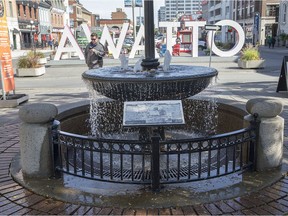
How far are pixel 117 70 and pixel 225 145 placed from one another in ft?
9.30

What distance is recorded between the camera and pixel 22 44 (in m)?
Answer: 55.6

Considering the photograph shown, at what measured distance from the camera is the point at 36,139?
167 inches

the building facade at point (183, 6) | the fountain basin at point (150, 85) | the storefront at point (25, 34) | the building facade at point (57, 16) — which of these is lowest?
the fountain basin at point (150, 85)

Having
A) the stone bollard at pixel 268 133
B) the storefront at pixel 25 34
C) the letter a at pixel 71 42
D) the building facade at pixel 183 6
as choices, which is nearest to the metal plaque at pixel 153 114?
the stone bollard at pixel 268 133

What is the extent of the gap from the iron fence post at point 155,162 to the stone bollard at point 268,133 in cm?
141

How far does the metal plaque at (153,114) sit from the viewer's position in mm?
4012

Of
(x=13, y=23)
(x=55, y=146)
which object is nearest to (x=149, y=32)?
(x=55, y=146)

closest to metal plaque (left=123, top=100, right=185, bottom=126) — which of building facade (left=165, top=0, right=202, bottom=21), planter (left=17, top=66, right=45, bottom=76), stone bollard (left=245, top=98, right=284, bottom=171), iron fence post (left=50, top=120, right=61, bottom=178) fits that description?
iron fence post (left=50, top=120, right=61, bottom=178)

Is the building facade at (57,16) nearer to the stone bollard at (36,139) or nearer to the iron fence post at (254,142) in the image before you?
the stone bollard at (36,139)

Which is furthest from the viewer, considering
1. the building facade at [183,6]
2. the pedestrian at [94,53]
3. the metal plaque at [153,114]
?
→ the building facade at [183,6]

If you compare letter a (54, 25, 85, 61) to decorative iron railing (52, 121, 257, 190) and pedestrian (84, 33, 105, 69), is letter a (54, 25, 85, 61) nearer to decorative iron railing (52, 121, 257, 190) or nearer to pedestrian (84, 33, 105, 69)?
pedestrian (84, 33, 105, 69)

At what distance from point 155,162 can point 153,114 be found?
0.62 meters

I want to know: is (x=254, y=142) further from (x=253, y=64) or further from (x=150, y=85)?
(x=253, y=64)

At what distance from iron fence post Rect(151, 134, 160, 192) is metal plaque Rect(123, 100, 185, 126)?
284 millimetres
